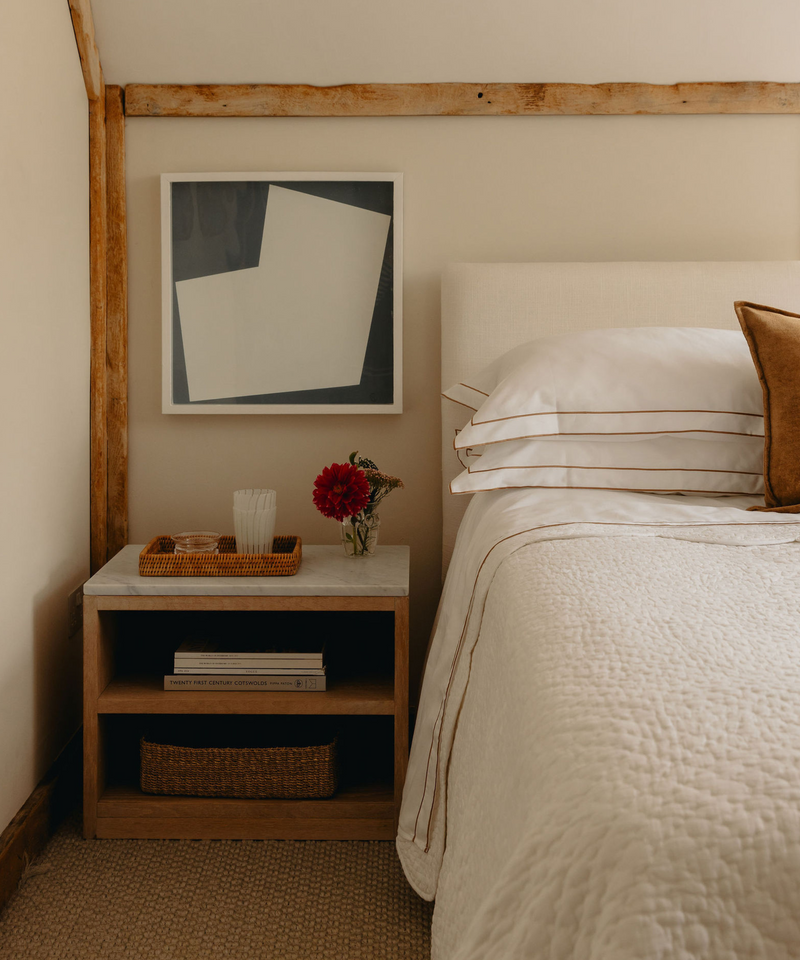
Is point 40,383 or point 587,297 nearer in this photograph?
point 40,383

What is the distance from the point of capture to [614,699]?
597 millimetres

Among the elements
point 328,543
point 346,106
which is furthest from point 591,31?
point 328,543

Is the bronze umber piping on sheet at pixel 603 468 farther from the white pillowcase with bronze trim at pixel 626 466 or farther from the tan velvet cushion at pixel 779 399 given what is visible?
the tan velvet cushion at pixel 779 399

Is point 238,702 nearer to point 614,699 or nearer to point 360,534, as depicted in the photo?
point 360,534

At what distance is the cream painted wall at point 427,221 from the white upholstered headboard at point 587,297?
5.8 inches

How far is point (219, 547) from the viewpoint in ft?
6.03

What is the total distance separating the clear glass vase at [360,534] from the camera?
1.79 m

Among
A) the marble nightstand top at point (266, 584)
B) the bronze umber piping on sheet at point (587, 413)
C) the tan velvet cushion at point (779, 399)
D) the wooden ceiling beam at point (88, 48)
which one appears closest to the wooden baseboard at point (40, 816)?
the marble nightstand top at point (266, 584)

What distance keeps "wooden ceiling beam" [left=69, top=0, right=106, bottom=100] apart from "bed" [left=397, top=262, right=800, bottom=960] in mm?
1258

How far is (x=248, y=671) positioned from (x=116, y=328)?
1048 mm

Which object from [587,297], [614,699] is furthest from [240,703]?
[587,297]

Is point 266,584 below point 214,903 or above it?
above

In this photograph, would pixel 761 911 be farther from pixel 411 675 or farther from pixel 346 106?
pixel 346 106

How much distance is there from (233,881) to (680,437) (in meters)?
1.28
